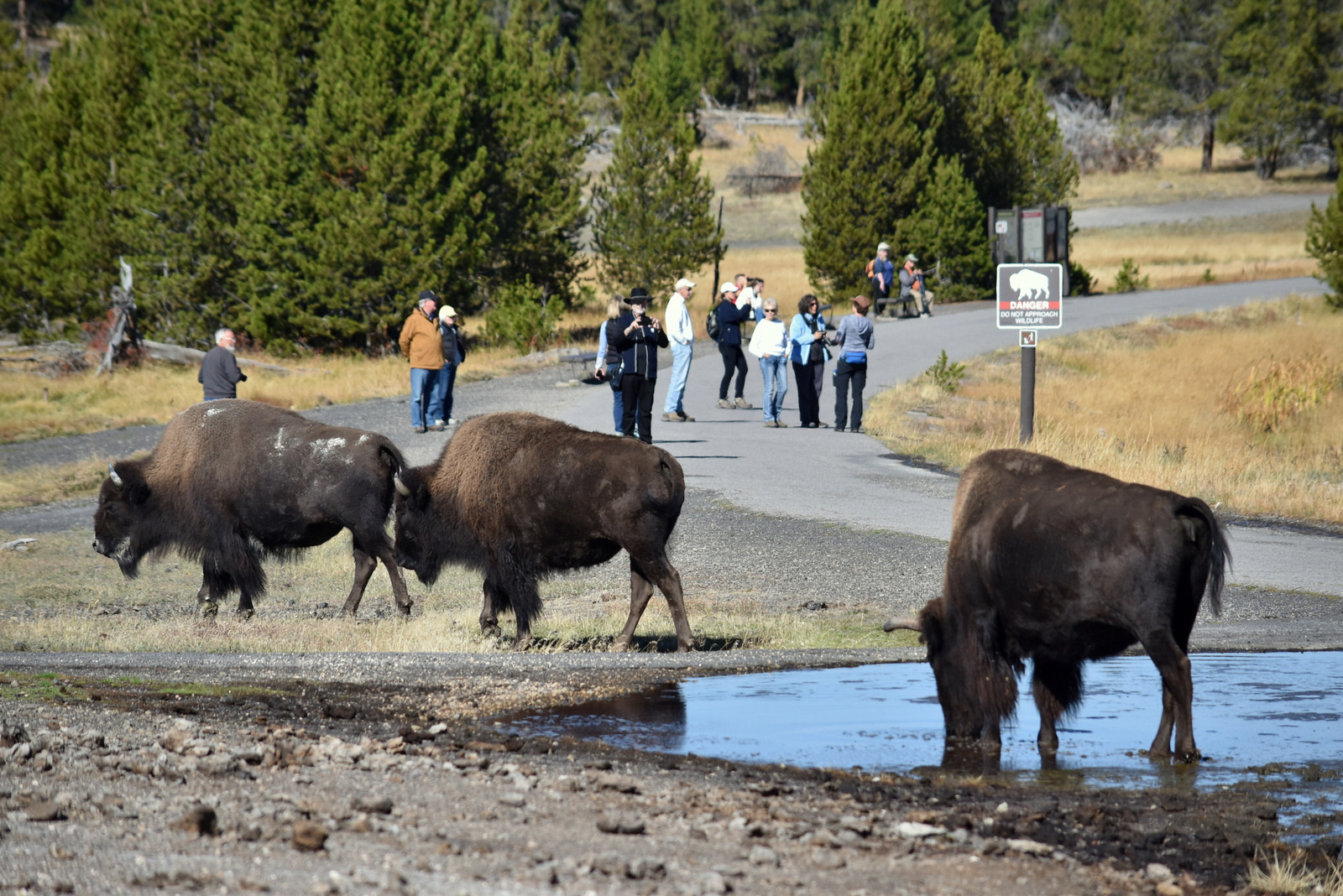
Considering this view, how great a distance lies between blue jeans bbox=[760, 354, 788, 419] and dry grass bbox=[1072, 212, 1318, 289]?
28609 millimetres

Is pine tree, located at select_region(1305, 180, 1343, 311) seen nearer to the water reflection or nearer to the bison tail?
the bison tail

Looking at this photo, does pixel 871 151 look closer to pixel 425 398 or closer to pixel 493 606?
pixel 425 398

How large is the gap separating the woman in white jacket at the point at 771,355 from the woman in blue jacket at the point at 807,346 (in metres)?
0.20

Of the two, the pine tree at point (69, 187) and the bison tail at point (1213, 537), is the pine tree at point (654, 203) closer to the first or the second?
the pine tree at point (69, 187)

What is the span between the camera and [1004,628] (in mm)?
7547

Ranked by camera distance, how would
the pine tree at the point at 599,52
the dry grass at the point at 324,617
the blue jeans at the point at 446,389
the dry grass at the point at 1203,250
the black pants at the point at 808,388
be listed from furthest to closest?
1. the pine tree at the point at 599,52
2. the dry grass at the point at 1203,250
3. the black pants at the point at 808,388
4. the blue jeans at the point at 446,389
5. the dry grass at the point at 324,617

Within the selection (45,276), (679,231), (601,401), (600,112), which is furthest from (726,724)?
(600,112)

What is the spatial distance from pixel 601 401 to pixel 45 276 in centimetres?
1971

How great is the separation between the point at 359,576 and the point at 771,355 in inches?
442

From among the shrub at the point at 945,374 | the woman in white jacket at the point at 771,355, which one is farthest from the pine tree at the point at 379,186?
the woman in white jacket at the point at 771,355

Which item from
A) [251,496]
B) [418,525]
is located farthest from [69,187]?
[418,525]

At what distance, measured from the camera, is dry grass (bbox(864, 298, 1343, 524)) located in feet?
62.5

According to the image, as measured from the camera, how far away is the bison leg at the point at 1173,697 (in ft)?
22.9

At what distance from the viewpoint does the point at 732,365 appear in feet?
81.9
